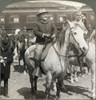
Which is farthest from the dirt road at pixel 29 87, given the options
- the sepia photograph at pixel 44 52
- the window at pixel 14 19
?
the window at pixel 14 19

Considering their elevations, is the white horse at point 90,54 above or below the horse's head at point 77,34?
below

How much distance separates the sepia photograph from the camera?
56.7 inches

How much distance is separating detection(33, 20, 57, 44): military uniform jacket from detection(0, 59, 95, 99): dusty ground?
0.22 m

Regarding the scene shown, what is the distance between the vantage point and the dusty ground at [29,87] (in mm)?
1448

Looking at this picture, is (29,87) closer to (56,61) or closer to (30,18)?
(56,61)

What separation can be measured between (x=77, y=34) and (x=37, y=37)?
244 millimetres

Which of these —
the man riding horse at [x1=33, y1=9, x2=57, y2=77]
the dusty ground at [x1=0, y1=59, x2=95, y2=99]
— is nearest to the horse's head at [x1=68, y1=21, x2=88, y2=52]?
the man riding horse at [x1=33, y1=9, x2=57, y2=77]

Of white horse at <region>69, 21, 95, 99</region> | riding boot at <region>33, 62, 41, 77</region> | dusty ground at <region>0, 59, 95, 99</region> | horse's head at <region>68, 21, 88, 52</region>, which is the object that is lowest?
dusty ground at <region>0, 59, 95, 99</region>

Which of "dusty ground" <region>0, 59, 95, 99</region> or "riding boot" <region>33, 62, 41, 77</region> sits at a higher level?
"riding boot" <region>33, 62, 41, 77</region>

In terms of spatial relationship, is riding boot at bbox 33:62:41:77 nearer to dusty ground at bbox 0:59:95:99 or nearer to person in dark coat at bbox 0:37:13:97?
dusty ground at bbox 0:59:95:99

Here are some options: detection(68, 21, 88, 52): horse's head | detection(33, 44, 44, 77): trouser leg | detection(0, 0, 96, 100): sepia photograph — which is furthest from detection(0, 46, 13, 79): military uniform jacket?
detection(68, 21, 88, 52): horse's head

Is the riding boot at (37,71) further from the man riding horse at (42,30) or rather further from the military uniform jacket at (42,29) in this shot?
the military uniform jacket at (42,29)

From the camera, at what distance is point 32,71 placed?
4.78 feet

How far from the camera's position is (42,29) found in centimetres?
143
